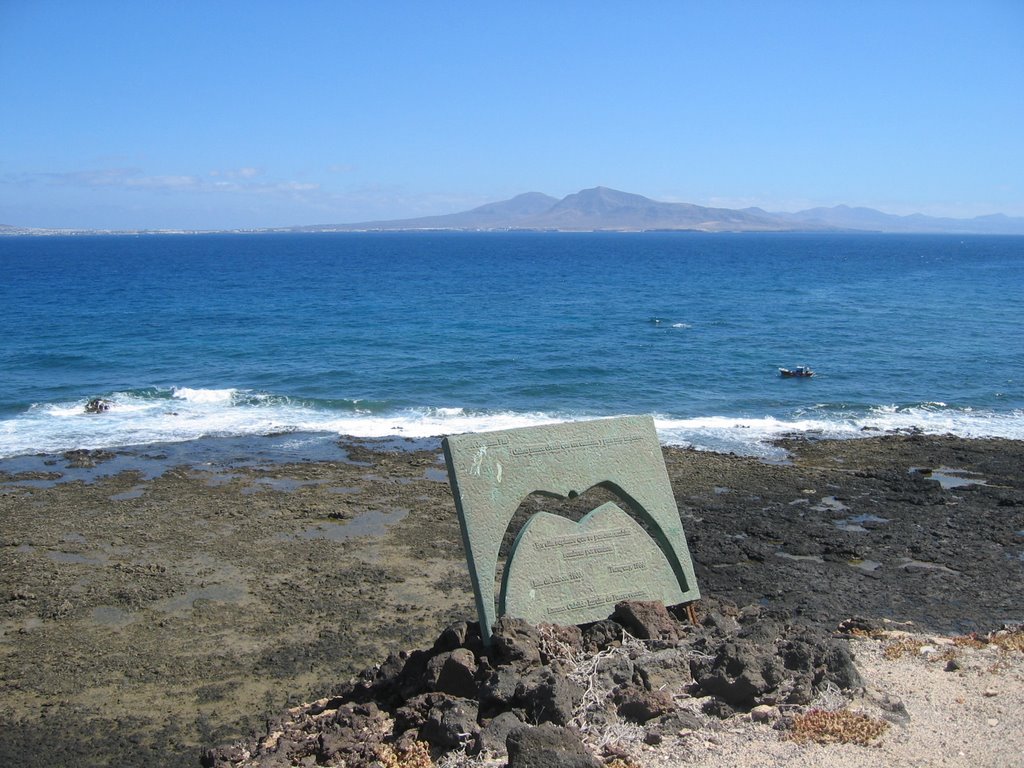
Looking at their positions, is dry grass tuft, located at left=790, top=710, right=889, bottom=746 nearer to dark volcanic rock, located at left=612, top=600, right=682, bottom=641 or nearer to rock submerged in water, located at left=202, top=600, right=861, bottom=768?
rock submerged in water, located at left=202, top=600, right=861, bottom=768

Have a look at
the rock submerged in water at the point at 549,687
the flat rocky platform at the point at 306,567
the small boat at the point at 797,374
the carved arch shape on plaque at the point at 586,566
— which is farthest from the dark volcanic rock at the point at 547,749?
the small boat at the point at 797,374

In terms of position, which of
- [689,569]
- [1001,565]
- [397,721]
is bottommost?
[1001,565]

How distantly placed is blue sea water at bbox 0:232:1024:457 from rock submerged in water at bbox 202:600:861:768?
14.1m

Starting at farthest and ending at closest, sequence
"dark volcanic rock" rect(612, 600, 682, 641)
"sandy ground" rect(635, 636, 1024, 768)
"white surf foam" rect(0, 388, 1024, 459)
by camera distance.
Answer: "white surf foam" rect(0, 388, 1024, 459)
"dark volcanic rock" rect(612, 600, 682, 641)
"sandy ground" rect(635, 636, 1024, 768)

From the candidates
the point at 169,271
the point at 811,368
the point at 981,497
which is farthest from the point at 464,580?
the point at 169,271

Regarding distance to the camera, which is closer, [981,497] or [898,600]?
[898,600]

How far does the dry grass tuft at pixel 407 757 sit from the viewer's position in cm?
721

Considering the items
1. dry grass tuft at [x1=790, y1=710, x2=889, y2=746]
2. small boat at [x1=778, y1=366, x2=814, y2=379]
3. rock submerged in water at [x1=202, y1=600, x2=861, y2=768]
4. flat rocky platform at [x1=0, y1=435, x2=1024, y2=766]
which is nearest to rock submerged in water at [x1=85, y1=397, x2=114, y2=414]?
flat rocky platform at [x1=0, y1=435, x2=1024, y2=766]

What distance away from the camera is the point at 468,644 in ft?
28.3

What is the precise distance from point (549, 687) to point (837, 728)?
228 centimetres

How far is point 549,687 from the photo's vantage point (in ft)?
24.4

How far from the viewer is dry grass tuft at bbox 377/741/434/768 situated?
7.21 metres

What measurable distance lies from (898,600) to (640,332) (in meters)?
31.5

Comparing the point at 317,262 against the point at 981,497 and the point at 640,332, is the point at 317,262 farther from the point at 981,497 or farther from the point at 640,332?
the point at 981,497
